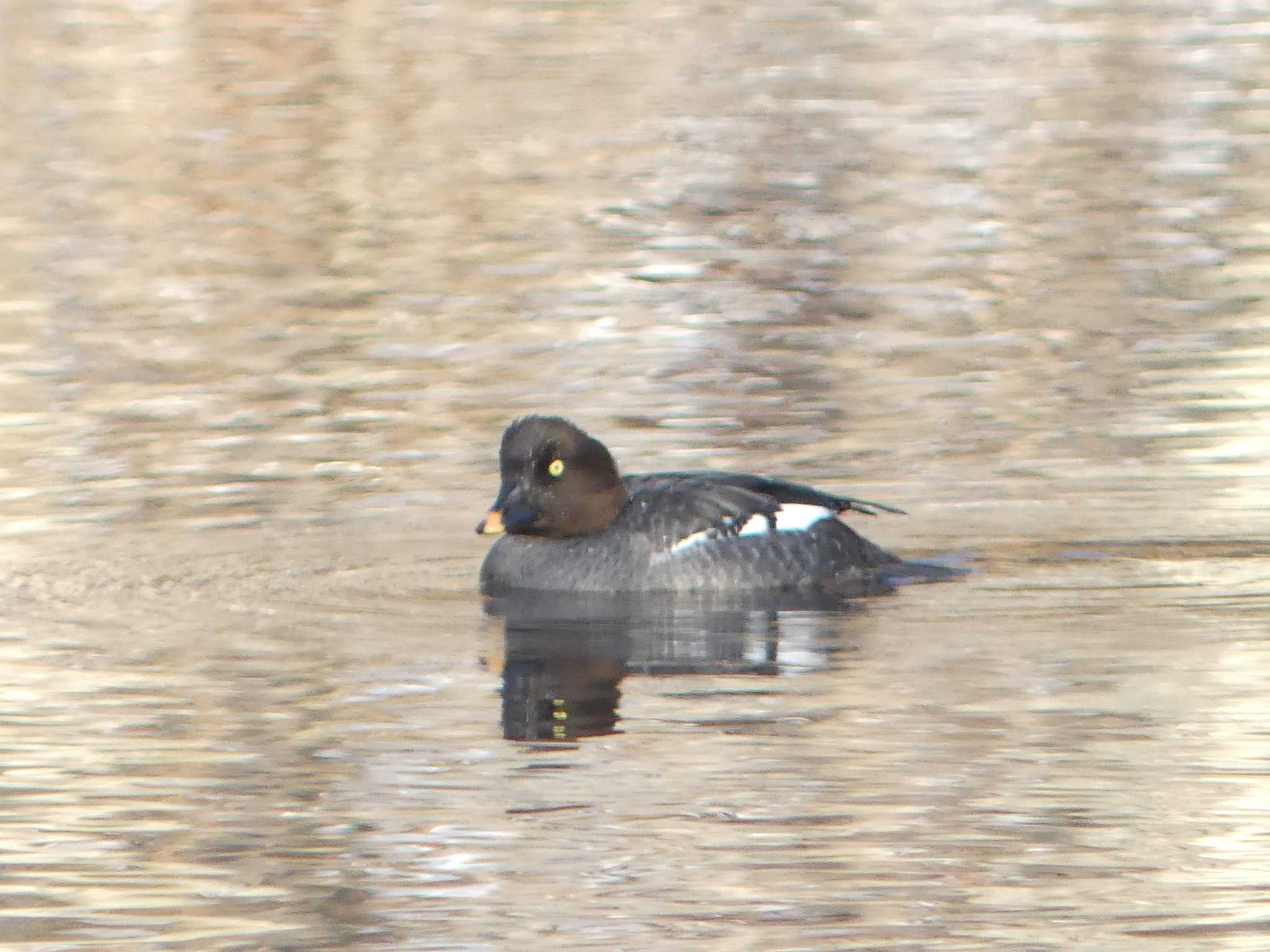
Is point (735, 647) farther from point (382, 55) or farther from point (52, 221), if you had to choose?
point (382, 55)

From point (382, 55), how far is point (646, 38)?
4348 millimetres

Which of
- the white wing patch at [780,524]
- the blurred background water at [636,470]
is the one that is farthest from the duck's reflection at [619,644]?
the white wing patch at [780,524]

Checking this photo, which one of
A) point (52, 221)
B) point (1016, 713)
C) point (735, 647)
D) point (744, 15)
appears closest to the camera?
point (1016, 713)

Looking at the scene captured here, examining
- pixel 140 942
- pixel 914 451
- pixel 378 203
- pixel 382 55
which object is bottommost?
pixel 140 942

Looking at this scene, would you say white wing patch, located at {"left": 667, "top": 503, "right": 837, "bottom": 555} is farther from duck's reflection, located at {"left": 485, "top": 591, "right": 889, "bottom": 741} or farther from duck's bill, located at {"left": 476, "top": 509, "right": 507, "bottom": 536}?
duck's bill, located at {"left": 476, "top": 509, "right": 507, "bottom": 536}

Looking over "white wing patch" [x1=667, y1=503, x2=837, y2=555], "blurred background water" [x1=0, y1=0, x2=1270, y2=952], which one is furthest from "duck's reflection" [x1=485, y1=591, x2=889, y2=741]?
"white wing patch" [x1=667, y1=503, x2=837, y2=555]

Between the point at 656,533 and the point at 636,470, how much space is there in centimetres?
259

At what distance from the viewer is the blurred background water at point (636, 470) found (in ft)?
26.6

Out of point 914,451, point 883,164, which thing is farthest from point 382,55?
point 914,451

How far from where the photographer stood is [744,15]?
4816 cm

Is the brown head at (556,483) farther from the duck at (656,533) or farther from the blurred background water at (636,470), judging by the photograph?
the blurred background water at (636,470)

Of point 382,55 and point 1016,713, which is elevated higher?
point 382,55

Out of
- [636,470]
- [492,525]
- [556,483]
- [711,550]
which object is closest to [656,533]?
[711,550]

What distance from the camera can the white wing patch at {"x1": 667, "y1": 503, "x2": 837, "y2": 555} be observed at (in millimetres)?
12211
